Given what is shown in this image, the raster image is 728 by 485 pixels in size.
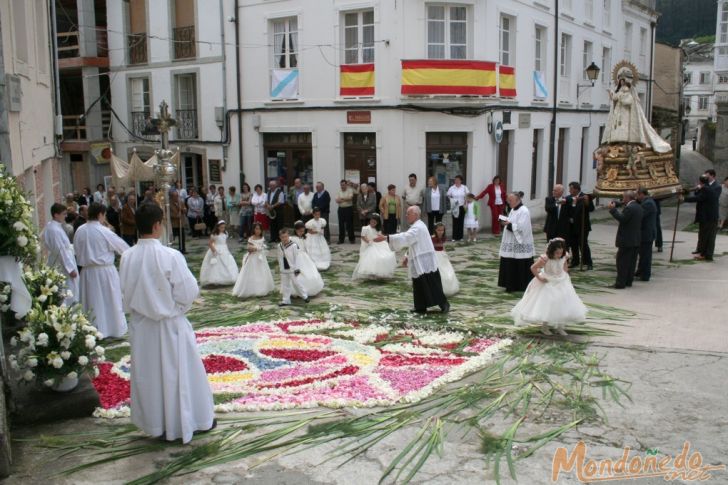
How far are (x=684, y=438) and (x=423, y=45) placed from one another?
15.3 m

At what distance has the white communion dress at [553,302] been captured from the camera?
32.7 ft

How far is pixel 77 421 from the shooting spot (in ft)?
23.1

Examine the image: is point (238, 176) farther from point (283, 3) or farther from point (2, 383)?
point (2, 383)

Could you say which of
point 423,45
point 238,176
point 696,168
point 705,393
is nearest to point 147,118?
point 238,176

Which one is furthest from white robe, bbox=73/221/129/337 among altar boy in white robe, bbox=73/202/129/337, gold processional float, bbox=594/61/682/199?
gold processional float, bbox=594/61/682/199

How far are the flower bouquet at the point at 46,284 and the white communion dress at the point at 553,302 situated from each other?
19.2 ft

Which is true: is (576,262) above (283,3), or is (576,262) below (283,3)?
below

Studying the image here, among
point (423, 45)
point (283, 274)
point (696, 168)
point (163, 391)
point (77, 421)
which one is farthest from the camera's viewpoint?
point (696, 168)

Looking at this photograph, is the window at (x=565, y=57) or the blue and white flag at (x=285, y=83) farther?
the window at (x=565, y=57)

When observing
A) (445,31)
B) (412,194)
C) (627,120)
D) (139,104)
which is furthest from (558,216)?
(139,104)

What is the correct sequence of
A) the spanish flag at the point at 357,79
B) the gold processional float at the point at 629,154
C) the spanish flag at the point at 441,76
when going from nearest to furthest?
the gold processional float at the point at 629,154
the spanish flag at the point at 441,76
the spanish flag at the point at 357,79

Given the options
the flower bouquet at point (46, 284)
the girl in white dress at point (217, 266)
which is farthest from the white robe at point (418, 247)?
the flower bouquet at point (46, 284)

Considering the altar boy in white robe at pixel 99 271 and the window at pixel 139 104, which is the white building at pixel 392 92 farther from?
the altar boy in white robe at pixel 99 271

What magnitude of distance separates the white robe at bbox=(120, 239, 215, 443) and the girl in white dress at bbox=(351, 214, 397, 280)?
326 inches
